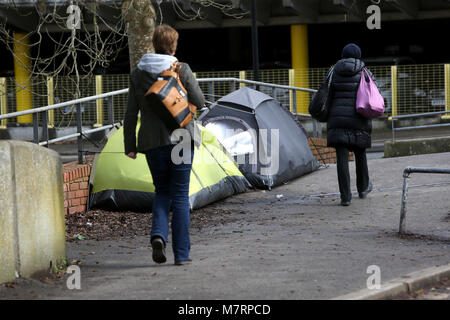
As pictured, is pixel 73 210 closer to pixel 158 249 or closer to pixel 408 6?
pixel 158 249

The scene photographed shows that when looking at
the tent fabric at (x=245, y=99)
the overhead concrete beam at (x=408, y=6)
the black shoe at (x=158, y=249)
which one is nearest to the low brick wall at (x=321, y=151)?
the tent fabric at (x=245, y=99)

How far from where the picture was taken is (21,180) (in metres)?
5.70

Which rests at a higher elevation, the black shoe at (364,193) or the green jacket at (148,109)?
the green jacket at (148,109)

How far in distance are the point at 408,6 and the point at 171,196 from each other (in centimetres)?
2071

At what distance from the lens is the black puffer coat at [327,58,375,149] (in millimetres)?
9328

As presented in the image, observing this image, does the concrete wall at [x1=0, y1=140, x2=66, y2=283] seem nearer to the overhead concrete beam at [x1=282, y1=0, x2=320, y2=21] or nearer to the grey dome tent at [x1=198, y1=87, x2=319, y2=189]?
the grey dome tent at [x1=198, y1=87, x2=319, y2=189]

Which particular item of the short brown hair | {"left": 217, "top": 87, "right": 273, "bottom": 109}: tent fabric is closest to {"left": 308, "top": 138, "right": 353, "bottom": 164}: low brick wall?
{"left": 217, "top": 87, "right": 273, "bottom": 109}: tent fabric

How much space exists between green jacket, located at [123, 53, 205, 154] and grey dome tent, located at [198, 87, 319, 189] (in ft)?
15.4

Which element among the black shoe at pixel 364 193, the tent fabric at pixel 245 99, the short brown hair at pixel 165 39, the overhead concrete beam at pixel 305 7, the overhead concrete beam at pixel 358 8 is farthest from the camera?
the overhead concrete beam at pixel 358 8

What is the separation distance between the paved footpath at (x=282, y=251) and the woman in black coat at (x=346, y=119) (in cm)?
46

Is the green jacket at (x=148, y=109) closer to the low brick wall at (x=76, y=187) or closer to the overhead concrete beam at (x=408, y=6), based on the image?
the low brick wall at (x=76, y=187)

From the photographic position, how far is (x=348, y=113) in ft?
30.7

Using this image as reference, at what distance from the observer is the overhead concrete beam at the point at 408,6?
24.7 meters

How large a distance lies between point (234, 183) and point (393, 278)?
16.2 ft
